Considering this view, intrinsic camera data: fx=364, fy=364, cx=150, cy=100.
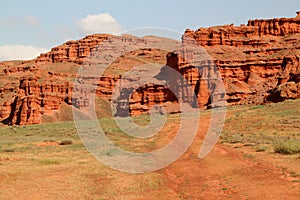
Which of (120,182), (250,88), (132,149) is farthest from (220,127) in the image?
(250,88)

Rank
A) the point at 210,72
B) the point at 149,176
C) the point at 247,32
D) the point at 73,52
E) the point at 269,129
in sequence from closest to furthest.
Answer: the point at 149,176 < the point at 269,129 < the point at 210,72 < the point at 247,32 < the point at 73,52

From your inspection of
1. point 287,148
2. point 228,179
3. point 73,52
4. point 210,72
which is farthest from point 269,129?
point 73,52

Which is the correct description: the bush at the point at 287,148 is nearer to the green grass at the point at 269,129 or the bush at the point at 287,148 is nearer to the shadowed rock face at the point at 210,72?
the green grass at the point at 269,129

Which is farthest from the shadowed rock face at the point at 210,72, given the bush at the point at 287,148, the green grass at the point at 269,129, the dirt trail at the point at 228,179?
the dirt trail at the point at 228,179

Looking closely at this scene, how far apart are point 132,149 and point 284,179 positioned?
15.8 meters

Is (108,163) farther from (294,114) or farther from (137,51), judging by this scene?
(137,51)

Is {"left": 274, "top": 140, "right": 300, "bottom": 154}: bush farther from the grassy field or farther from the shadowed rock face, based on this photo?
the shadowed rock face

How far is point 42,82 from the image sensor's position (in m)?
99.6

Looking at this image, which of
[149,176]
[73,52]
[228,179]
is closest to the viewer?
[228,179]

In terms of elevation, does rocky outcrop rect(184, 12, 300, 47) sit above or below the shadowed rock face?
above

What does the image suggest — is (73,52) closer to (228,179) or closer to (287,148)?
(287,148)

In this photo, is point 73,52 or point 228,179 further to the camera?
point 73,52

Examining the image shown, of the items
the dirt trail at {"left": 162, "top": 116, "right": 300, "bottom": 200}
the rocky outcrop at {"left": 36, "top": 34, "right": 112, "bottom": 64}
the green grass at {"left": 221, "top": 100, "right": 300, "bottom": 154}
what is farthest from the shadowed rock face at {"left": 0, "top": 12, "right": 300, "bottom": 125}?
the rocky outcrop at {"left": 36, "top": 34, "right": 112, "bottom": 64}

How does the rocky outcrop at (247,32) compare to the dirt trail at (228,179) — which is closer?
the dirt trail at (228,179)
